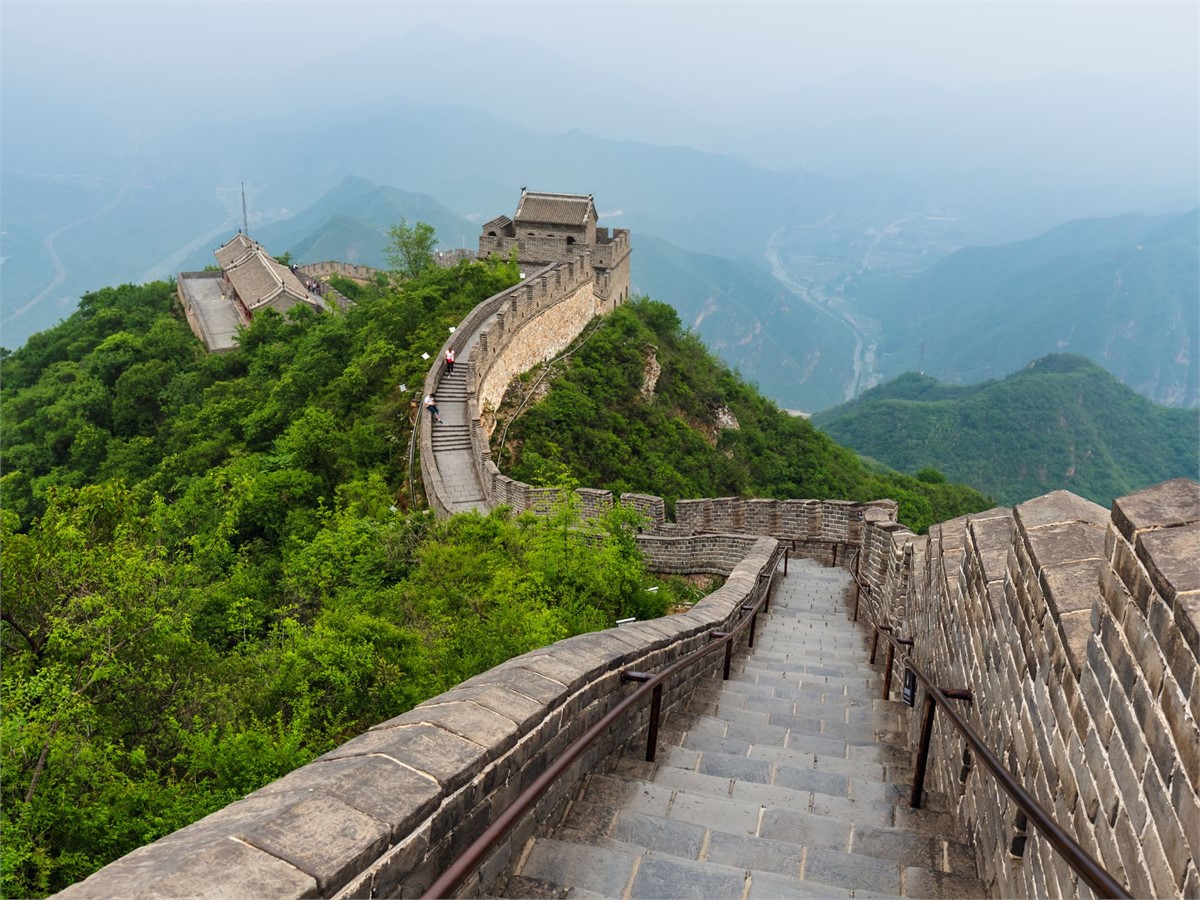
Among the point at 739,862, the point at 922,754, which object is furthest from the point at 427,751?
the point at 922,754

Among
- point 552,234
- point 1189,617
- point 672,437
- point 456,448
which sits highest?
point 552,234

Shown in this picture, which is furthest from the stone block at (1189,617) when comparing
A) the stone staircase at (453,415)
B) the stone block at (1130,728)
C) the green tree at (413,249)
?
the green tree at (413,249)

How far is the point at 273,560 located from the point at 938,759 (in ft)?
46.5

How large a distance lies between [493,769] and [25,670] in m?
8.98

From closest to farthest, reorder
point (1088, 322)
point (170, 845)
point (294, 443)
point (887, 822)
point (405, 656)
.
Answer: point (170, 845)
point (887, 822)
point (405, 656)
point (294, 443)
point (1088, 322)

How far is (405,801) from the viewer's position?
2.84m

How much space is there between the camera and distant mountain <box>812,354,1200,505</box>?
219 ft

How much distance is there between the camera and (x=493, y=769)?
11.1 ft

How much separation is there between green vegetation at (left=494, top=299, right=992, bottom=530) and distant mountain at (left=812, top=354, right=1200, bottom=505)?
31266 millimetres

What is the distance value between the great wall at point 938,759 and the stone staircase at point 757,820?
0.02 meters

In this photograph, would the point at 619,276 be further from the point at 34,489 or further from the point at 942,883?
the point at 942,883

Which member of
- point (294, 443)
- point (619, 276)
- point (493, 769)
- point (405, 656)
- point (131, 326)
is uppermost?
point (619, 276)

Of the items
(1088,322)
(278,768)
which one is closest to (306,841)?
(278,768)

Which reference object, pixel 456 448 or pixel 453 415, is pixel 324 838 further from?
pixel 453 415
